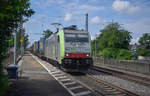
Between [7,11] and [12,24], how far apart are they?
176cm

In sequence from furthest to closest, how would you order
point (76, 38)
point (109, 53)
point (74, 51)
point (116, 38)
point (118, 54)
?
point (116, 38) → point (109, 53) → point (118, 54) → point (76, 38) → point (74, 51)

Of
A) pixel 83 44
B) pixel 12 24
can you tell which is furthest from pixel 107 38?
pixel 12 24

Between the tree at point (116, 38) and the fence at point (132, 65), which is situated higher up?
the tree at point (116, 38)

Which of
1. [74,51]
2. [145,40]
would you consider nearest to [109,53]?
[74,51]

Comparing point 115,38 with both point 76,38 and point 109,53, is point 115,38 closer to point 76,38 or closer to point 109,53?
point 109,53

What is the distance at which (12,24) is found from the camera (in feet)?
29.8

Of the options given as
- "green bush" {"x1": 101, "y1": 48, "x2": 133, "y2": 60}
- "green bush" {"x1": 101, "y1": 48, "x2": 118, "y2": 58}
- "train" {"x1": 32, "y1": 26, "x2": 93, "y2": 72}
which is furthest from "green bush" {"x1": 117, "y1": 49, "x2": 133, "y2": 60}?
"train" {"x1": 32, "y1": 26, "x2": 93, "y2": 72}

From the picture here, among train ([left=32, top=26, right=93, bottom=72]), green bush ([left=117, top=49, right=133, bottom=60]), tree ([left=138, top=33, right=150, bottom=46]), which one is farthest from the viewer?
tree ([left=138, top=33, right=150, bottom=46])

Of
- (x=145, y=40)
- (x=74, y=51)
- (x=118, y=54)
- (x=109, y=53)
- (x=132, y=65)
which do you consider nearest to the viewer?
(x=74, y=51)

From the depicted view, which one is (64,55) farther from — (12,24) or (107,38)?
(107,38)

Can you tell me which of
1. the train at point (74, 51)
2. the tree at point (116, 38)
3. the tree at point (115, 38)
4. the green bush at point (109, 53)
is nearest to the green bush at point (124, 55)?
the green bush at point (109, 53)

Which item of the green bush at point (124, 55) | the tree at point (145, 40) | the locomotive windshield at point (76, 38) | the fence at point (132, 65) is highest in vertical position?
the tree at point (145, 40)

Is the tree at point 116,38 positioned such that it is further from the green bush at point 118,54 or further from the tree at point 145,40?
the tree at point 145,40

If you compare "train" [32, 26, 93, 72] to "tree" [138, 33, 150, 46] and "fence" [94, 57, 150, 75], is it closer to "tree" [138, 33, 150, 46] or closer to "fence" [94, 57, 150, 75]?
"fence" [94, 57, 150, 75]
